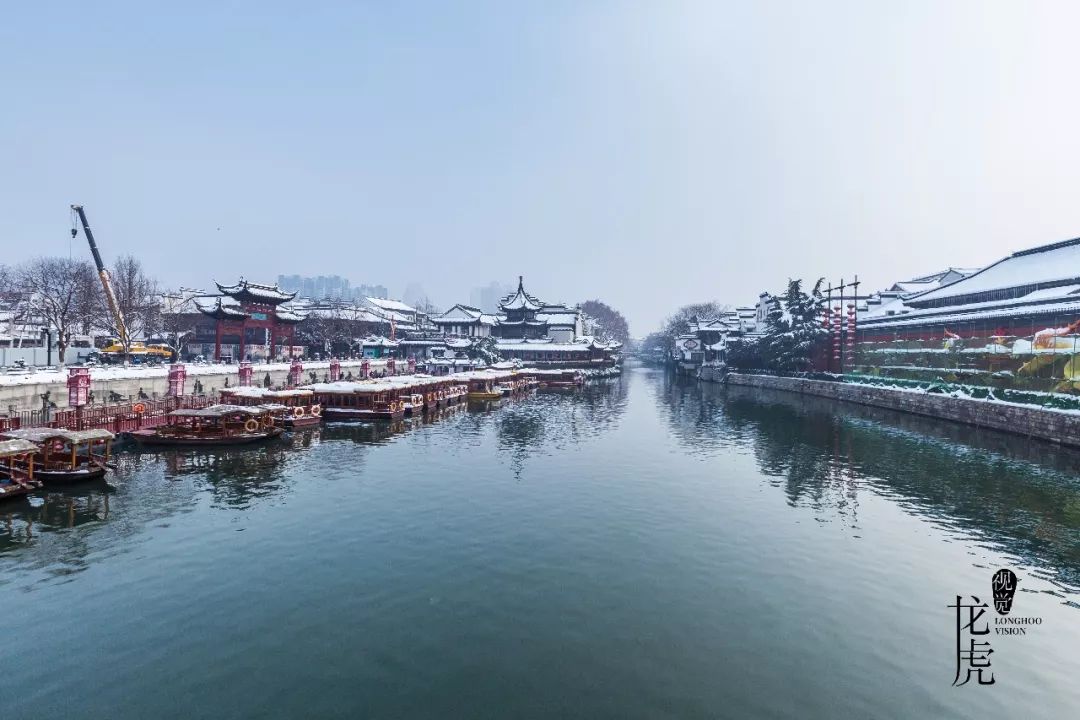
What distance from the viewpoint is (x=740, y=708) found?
11.1 meters

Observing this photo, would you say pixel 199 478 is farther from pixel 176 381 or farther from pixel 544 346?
pixel 544 346

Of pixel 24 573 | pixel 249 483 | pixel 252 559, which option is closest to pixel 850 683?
pixel 252 559

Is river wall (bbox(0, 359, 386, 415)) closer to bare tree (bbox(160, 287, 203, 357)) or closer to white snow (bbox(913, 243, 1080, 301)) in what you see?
bare tree (bbox(160, 287, 203, 357))

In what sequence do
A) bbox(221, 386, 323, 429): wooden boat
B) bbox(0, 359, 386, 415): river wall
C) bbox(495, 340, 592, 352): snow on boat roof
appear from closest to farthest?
bbox(0, 359, 386, 415): river wall < bbox(221, 386, 323, 429): wooden boat < bbox(495, 340, 592, 352): snow on boat roof

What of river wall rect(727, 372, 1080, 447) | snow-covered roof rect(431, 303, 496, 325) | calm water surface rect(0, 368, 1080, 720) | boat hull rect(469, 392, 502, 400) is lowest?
calm water surface rect(0, 368, 1080, 720)

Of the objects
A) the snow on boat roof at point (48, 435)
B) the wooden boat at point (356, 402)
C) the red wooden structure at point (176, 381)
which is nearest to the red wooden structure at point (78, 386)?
the red wooden structure at point (176, 381)

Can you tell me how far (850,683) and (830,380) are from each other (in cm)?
7332

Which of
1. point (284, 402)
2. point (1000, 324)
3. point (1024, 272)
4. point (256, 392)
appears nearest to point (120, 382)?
point (256, 392)

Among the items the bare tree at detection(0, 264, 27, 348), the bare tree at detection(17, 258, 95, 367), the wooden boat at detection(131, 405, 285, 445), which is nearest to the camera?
the wooden boat at detection(131, 405, 285, 445)

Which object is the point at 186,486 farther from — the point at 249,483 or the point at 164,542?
the point at 164,542

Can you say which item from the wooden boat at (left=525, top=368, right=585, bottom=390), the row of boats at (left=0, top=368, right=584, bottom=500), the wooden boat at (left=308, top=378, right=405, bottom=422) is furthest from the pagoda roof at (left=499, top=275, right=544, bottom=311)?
the wooden boat at (left=308, top=378, right=405, bottom=422)

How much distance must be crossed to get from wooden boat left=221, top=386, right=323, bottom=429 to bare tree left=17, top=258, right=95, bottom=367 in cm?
2966

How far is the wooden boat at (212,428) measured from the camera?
116 feet

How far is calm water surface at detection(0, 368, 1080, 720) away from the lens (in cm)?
1152
